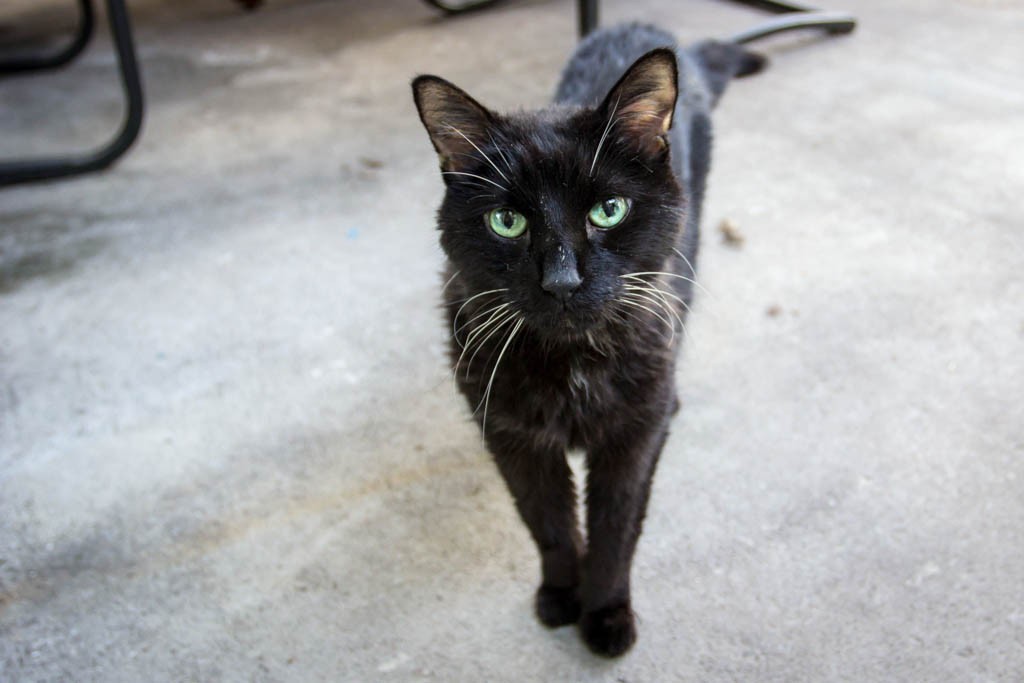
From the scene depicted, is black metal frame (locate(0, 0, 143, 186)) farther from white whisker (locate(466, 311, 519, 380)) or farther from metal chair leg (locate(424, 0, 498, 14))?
white whisker (locate(466, 311, 519, 380))

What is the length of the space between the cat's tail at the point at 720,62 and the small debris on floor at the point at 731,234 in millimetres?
383

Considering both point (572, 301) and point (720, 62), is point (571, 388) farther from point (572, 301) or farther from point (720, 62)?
point (720, 62)

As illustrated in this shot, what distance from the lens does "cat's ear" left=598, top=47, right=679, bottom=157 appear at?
A: 1.10 m

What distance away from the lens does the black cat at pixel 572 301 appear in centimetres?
111

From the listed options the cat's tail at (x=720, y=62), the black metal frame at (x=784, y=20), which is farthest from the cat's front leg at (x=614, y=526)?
the black metal frame at (x=784, y=20)

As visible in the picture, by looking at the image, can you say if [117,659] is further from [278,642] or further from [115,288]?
[115,288]

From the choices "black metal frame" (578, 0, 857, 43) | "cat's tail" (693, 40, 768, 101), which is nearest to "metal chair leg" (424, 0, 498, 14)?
"black metal frame" (578, 0, 857, 43)

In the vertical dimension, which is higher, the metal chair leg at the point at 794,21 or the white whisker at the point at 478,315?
the white whisker at the point at 478,315

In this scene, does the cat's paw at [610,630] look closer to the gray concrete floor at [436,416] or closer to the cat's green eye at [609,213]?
the gray concrete floor at [436,416]

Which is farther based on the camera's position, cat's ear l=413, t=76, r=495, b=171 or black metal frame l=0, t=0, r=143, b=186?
black metal frame l=0, t=0, r=143, b=186

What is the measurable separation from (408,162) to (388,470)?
4.43 feet

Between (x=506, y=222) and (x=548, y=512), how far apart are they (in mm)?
454

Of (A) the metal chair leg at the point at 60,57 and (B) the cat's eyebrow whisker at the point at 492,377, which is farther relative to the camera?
(A) the metal chair leg at the point at 60,57

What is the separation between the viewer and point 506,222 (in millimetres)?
1137
